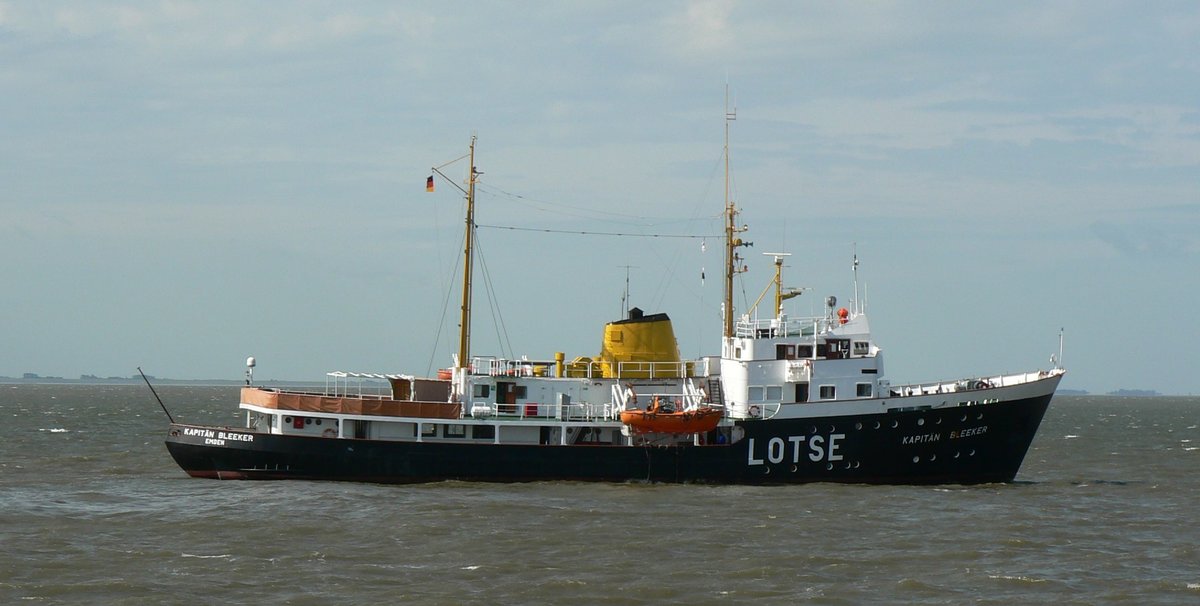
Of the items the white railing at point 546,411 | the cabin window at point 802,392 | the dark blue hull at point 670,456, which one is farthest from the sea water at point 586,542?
the cabin window at point 802,392

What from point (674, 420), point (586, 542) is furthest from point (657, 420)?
point (586, 542)

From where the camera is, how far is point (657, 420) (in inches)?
1479

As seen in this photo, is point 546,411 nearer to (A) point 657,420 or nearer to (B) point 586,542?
(A) point 657,420

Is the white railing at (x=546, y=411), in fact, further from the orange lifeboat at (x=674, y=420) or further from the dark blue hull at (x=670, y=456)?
the orange lifeboat at (x=674, y=420)

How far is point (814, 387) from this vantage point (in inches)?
1537

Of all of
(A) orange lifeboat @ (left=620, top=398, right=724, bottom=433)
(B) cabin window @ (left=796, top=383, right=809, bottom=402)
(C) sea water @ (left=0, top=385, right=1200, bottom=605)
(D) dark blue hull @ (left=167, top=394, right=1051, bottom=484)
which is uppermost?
(B) cabin window @ (left=796, top=383, right=809, bottom=402)

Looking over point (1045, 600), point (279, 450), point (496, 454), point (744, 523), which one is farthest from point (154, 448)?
point (1045, 600)

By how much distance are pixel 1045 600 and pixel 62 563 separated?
1946 centimetres

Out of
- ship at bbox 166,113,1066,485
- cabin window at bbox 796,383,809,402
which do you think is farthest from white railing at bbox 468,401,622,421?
cabin window at bbox 796,383,809,402

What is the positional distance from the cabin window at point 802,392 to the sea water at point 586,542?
2.91 meters

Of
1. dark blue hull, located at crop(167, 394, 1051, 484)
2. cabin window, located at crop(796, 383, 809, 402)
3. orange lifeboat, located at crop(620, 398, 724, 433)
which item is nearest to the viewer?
orange lifeboat, located at crop(620, 398, 724, 433)

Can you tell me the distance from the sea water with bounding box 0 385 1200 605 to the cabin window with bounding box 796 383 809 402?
2.91 meters

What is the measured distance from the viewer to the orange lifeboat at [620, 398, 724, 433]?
3753 cm

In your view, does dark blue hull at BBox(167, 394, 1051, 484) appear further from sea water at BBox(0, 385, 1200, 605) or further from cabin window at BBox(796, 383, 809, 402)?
cabin window at BBox(796, 383, 809, 402)
